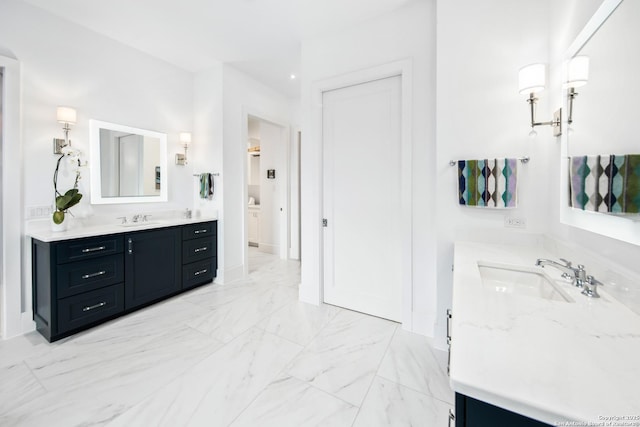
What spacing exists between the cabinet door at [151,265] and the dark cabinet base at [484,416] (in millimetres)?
2981

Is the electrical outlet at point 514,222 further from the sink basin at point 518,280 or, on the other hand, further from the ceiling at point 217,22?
the ceiling at point 217,22

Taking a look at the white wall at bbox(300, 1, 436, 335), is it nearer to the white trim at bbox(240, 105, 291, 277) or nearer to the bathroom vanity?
the white trim at bbox(240, 105, 291, 277)

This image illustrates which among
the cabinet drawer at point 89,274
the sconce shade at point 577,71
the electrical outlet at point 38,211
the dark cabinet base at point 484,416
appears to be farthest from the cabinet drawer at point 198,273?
the sconce shade at point 577,71

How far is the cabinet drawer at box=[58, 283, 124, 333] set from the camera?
7.00 feet

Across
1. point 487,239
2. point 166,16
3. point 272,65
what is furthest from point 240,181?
point 487,239

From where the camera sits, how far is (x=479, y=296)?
95cm

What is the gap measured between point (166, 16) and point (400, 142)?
2551 millimetres

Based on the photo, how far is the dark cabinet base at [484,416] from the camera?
525 millimetres

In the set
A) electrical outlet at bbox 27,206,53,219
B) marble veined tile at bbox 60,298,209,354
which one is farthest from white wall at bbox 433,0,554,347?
electrical outlet at bbox 27,206,53,219

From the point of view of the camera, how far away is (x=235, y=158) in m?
3.58

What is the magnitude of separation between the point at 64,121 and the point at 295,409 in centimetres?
317

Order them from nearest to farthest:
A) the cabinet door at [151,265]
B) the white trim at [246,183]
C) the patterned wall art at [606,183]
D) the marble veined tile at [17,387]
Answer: the patterned wall art at [606,183] < the marble veined tile at [17,387] < the cabinet door at [151,265] < the white trim at [246,183]

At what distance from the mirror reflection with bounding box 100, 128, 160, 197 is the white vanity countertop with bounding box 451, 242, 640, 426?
11.4 feet

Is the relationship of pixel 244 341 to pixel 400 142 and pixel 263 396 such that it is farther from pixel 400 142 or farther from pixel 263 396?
pixel 400 142
